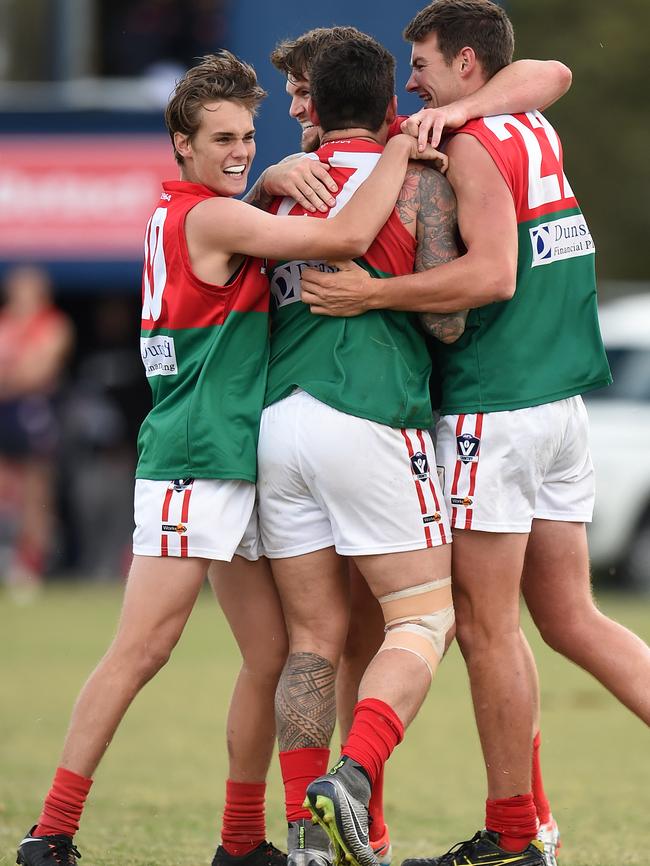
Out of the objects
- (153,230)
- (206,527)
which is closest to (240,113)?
(153,230)

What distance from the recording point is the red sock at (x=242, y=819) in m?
5.40

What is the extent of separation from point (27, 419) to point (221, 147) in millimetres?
10425

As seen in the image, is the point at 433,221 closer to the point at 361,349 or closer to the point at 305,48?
the point at 361,349

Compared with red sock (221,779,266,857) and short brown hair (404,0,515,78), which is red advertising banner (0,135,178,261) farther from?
red sock (221,779,266,857)

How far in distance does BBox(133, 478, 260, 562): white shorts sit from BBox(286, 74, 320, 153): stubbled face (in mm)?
1177

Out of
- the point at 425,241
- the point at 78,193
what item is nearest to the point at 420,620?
the point at 425,241

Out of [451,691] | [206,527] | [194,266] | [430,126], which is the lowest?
[451,691]

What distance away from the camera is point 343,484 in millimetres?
5000

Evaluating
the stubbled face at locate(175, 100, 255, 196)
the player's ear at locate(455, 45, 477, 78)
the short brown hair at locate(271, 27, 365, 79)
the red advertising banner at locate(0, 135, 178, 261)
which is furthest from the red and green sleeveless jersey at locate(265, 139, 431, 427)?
the red advertising banner at locate(0, 135, 178, 261)

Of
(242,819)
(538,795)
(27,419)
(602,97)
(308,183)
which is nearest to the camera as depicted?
(308,183)

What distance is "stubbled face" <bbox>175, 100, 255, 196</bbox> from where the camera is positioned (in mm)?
5164

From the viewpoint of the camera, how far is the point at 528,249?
5223 millimetres

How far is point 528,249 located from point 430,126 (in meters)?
0.52

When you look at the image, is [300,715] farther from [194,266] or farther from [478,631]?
[194,266]
